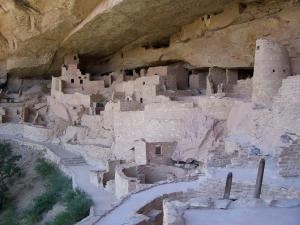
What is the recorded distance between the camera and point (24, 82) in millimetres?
25031

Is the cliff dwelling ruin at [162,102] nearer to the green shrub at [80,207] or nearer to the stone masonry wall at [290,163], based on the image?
the stone masonry wall at [290,163]

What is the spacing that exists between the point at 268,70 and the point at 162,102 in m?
3.54

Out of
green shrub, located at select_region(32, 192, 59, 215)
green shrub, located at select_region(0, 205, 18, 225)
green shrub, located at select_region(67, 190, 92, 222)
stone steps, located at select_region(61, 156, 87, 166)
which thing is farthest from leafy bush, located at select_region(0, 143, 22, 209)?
green shrub, located at select_region(67, 190, 92, 222)

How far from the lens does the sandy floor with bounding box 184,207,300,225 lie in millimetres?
5152

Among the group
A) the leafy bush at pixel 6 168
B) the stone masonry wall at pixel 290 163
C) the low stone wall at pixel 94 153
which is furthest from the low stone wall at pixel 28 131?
the stone masonry wall at pixel 290 163

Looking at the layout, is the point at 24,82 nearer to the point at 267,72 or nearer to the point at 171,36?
the point at 171,36

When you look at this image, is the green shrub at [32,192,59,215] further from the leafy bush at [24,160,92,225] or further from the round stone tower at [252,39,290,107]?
the round stone tower at [252,39,290,107]

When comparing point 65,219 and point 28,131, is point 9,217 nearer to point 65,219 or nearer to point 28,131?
point 65,219

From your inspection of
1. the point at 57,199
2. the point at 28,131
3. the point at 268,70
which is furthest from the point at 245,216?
the point at 28,131

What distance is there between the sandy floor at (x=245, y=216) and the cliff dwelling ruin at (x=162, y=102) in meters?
0.02

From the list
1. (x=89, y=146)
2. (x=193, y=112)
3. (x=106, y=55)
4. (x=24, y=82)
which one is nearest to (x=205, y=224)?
(x=193, y=112)

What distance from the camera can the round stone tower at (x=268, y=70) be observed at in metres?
12.5

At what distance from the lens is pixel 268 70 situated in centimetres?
1261

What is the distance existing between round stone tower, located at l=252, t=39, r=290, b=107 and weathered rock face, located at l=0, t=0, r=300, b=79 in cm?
191
